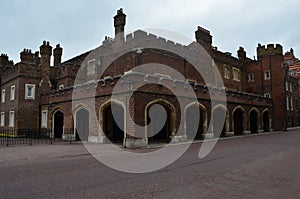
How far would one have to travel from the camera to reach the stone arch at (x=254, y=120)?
1125 inches

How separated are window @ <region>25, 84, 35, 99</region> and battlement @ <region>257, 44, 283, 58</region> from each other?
29434 mm

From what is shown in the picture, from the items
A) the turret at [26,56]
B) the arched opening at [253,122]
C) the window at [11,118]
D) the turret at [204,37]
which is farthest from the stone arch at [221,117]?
the turret at [26,56]

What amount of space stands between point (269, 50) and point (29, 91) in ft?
99.3

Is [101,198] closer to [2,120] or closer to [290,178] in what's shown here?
[290,178]

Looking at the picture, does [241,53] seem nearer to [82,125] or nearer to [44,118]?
[82,125]

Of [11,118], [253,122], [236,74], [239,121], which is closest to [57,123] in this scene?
[11,118]

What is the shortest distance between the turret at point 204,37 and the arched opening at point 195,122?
9.63 meters

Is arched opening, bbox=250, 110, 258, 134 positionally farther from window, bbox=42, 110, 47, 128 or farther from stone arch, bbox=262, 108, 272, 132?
window, bbox=42, 110, 47, 128

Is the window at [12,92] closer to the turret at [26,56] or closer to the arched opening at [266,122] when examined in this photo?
the turret at [26,56]

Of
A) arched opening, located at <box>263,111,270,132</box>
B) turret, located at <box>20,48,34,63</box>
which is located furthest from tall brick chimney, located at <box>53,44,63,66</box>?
arched opening, located at <box>263,111,270,132</box>

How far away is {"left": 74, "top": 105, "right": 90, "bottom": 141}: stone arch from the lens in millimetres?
20886

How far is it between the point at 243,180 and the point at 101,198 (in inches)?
155

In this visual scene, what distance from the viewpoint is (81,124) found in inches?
859

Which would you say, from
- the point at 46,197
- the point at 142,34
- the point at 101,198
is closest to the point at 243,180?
the point at 101,198
